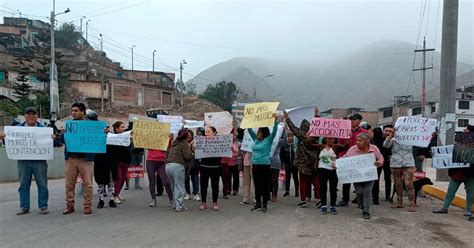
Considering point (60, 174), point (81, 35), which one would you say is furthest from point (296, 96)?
point (60, 174)

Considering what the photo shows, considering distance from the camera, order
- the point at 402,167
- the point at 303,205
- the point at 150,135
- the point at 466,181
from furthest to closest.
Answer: the point at 303,205
the point at 402,167
the point at 150,135
the point at 466,181

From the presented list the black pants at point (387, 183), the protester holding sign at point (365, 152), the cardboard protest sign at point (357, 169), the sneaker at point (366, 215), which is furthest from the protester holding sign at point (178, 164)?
the black pants at point (387, 183)

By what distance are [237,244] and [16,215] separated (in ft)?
15.1

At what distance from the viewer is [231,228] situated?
7.29 metres

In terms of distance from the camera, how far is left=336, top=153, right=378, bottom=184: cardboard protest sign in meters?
8.41

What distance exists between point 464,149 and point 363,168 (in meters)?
2.00

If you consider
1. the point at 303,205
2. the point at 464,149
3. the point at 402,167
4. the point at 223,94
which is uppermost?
the point at 223,94

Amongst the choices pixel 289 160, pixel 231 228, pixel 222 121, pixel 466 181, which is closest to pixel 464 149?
pixel 466 181

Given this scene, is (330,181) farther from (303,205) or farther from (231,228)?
(231,228)

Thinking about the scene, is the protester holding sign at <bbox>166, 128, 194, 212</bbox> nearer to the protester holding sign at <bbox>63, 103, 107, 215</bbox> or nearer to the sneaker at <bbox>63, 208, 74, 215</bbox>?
the protester holding sign at <bbox>63, 103, 107, 215</bbox>

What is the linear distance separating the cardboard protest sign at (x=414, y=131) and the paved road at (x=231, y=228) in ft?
4.80

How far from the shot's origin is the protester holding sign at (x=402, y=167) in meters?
9.34

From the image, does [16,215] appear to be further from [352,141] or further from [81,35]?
[81,35]

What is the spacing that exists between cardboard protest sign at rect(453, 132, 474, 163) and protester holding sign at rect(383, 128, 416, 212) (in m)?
0.94
